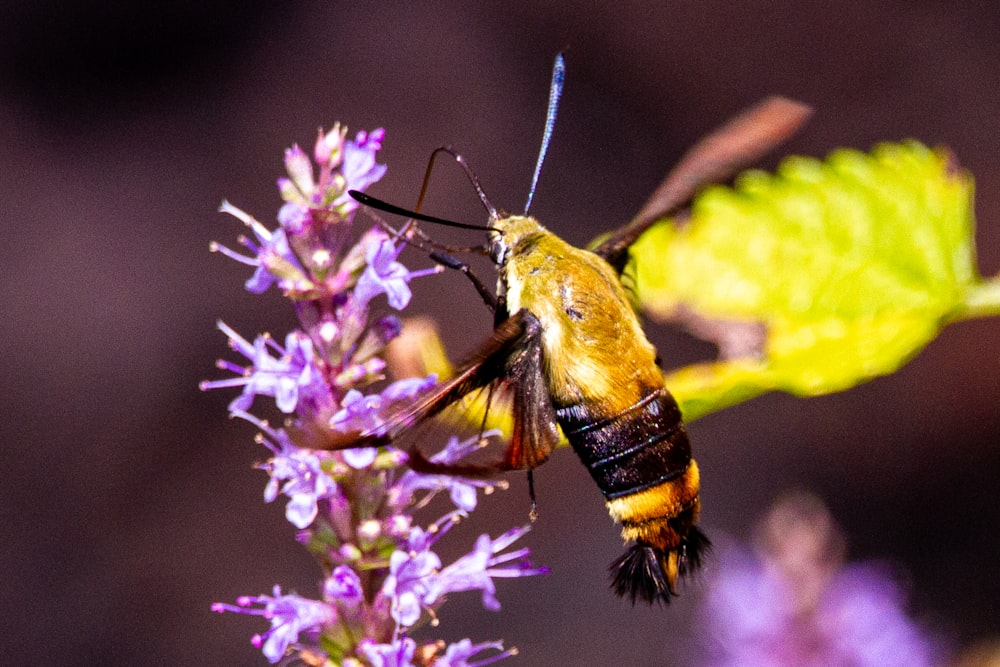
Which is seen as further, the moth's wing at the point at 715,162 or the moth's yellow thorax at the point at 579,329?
the moth's wing at the point at 715,162

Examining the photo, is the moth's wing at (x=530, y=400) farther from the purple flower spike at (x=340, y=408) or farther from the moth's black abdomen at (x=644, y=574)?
the moth's black abdomen at (x=644, y=574)

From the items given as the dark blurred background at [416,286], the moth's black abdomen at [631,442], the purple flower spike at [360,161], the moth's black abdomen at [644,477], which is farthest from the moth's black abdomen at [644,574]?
the dark blurred background at [416,286]

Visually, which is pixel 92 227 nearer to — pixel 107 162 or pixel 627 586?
pixel 107 162

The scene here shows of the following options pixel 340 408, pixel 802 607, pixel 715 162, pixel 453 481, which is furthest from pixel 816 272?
pixel 802 607

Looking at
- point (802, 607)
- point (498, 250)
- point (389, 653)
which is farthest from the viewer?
point (802, 607)

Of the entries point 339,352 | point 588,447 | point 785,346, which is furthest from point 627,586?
point 339,352

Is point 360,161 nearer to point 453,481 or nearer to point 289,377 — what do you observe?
point 289,377

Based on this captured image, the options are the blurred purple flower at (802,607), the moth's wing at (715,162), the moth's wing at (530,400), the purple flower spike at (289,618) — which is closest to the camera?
the purple flower spike at (289,618)
